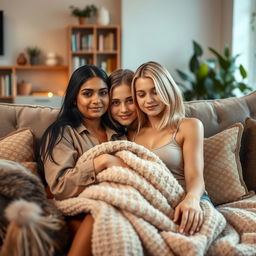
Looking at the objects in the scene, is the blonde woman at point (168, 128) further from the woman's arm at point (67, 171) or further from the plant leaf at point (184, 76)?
the plant leaf at point (184, 76)

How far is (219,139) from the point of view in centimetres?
198

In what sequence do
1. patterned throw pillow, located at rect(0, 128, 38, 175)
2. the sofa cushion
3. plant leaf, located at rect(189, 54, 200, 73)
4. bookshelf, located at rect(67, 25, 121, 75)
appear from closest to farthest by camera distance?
patterned throw pillow, located at rect(0, 128, 38, 175)
the sofa cushion
plant leaf, located at rect(189, 54, 200, 73)
bookshelf, located at rect(67, 25, 121, 75)

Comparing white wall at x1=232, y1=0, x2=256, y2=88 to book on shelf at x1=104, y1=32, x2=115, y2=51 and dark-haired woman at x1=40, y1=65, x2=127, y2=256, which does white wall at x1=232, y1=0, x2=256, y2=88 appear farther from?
dark-haired woman at x1=40, y1=65, x2=127, y2=256

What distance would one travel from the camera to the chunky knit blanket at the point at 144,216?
1256 mm

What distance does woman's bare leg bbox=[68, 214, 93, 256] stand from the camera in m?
1.27

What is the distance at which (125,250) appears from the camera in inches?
47.9

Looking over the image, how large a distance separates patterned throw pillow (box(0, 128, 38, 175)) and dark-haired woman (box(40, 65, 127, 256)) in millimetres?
67

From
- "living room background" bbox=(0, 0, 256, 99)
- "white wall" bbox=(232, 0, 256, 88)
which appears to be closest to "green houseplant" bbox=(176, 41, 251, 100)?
"white wall" bbox=(232, 0, 256, 88)

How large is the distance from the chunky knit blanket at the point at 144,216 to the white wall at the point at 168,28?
4.18m

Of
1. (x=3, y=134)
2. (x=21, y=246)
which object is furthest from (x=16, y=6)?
(x=21, y=246)

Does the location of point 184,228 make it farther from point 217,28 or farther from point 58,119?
point 217,28

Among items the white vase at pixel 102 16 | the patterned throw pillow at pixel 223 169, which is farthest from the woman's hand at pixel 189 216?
the white vase at pixel 102 16

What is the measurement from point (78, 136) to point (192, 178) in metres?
0.52

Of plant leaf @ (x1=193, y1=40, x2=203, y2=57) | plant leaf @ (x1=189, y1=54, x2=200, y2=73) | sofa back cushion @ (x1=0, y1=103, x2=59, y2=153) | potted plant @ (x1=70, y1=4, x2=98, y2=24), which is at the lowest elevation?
sofa back cushion @ (x1=0, y1=103, x2=59, y2=153)
